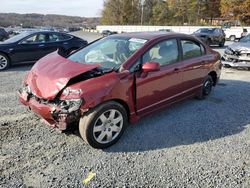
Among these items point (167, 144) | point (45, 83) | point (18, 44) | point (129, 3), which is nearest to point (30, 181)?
point (45, 83)

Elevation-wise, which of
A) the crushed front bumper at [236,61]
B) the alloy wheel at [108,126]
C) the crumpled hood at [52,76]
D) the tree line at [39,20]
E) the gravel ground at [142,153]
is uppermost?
the tree line at [39,20]

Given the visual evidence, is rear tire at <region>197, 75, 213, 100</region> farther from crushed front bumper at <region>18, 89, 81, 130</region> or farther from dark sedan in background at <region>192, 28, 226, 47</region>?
dark sedan in background at <region>192, 28, 226, 47</region>

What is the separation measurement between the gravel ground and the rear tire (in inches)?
24.6

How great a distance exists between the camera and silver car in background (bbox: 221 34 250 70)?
952cm

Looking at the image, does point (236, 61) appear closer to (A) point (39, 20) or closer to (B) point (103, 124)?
(B) point (103, 124)

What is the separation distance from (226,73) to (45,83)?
7.23m

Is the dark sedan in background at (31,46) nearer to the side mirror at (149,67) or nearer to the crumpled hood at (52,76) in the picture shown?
the crumpled hood at (52,76)

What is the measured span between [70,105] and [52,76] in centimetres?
60

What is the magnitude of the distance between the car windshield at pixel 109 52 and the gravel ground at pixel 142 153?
1178mm

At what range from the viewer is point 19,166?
3.46m

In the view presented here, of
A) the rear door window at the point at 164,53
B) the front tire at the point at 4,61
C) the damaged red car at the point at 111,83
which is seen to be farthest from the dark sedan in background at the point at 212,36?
the rear door window at the point at 164,53

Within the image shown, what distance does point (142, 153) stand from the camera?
3.85 m

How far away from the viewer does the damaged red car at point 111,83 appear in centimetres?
369

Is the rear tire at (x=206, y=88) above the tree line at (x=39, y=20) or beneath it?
beneath
